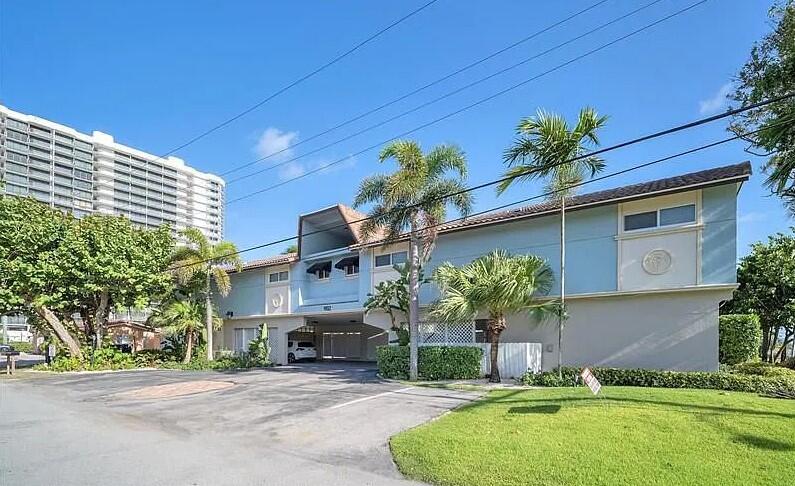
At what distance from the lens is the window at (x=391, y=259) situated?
22.4 metres

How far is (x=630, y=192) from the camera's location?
16.3 m

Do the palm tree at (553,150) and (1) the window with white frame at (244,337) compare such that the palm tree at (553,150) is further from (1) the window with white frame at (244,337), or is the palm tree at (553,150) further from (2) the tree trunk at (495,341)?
(1) the window with white frame at (244,337)

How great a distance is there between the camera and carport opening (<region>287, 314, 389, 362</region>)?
104 feet

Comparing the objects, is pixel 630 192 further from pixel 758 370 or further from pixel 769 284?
pixel 769 284

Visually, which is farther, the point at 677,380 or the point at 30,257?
the point at 30,257

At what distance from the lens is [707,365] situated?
1452 cm

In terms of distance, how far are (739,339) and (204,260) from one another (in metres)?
23.3

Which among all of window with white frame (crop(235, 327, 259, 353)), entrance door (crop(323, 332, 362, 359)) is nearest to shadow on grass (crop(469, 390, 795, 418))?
window with white frame (crop(235, 327, 259, 353))

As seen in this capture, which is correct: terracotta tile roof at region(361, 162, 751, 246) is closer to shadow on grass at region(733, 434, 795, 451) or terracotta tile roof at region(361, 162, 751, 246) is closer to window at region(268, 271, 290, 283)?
shadow on grass at region(733, 434, 795, 451)

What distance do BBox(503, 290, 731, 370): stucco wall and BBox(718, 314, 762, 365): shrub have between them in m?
3.02

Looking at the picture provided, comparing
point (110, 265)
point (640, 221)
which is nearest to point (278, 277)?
point (110, 265)

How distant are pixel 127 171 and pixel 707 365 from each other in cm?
5069

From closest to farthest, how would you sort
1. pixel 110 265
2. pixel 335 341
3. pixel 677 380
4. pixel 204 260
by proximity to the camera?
pixel 677 380 → pixel 110 265 → pixel 204 260 → pixel 335 341

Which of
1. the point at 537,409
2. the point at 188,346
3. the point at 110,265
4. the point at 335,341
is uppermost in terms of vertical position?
the point at 110,265
